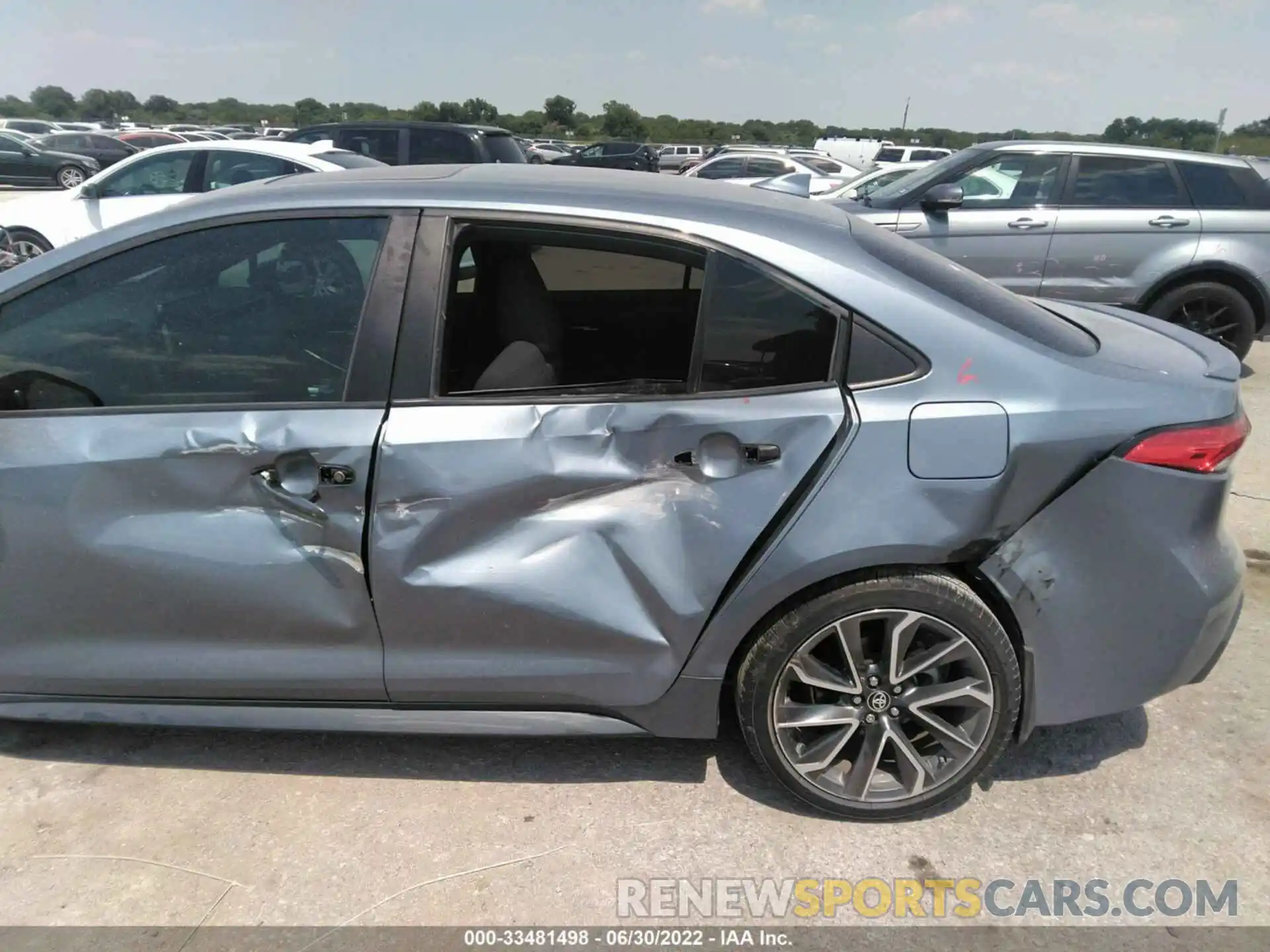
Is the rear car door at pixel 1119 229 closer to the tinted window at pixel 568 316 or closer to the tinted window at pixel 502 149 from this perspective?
the tinted window at pixel 568 316

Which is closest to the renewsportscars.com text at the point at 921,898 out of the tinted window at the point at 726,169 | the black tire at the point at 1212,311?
the black tire at the point at 1212,311

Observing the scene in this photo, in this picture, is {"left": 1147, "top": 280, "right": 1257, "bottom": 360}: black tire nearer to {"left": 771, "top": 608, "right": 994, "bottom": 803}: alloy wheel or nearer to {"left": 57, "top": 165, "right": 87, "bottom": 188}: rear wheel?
{"left": 771, "top": 608, "right": 994, "bottom": 803}: alloy wheel

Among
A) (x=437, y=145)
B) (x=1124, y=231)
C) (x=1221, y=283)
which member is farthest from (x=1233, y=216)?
(x=437, y=145)

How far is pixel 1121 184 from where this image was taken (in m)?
6.79

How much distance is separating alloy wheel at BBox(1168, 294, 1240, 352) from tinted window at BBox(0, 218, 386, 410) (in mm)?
6423

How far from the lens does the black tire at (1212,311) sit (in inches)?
266

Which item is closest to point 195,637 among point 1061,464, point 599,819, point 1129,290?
point 599,819

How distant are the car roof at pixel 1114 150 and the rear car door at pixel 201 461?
6005 millimetres

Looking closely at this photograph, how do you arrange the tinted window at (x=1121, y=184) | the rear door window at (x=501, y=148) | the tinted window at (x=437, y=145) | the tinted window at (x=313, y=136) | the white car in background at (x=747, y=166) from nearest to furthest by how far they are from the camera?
1. the tinted window at (x=1121, y=184)
2. the tinted window at (x=437, y=145)
3. the rear door window at (x=501, y=148)
4. the tinted window at (x=313, y=136)
5. the white car in background at (x=747, y=166)

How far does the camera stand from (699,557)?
2320 millimetres

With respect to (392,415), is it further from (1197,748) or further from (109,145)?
(109,145)

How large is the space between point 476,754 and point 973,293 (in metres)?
1.96

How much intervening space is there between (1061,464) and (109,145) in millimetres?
30494

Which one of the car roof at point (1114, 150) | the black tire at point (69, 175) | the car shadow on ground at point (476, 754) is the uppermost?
the car roof at point (1114, 150)
